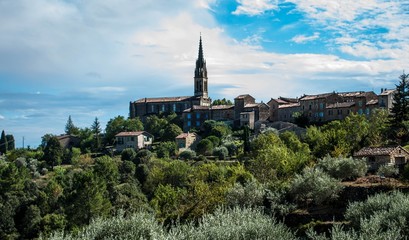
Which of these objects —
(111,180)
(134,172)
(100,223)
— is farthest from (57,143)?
(100,223)

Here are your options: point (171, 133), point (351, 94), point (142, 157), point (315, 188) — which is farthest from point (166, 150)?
point (315, 188)

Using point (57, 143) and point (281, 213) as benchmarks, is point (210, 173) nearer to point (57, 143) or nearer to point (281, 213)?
point (281, 213)

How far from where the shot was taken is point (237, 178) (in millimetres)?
52844

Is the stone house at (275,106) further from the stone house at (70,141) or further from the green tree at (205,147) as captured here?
the stone house at (70,141)

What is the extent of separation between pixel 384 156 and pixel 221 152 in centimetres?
3926

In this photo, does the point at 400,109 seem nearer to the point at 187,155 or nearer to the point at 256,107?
the point at 187,155

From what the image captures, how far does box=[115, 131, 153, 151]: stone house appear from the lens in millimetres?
102562

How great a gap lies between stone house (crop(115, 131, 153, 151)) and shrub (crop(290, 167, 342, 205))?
6624cm

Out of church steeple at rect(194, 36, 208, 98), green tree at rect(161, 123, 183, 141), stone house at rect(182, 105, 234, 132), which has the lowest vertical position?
green tree at rect(161, 123, 183, 141)

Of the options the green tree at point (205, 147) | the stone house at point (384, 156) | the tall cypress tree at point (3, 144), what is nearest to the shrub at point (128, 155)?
the green tree at point (205, 147)

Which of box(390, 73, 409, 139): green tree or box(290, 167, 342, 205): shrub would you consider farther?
box(390, 73, 409, 139): green tree

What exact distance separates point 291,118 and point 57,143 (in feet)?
158

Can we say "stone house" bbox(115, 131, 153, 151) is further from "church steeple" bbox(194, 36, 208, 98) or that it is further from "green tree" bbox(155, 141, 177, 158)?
"church steeple" bbox(194, 36, 208, 98)

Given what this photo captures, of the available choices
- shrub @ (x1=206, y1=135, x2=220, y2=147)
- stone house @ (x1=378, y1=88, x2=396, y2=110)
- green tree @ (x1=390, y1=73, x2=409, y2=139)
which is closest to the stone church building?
shrub @ (x1=206, y1=135, x2=220, y2=147)
